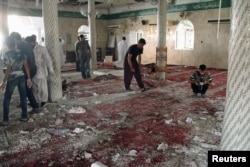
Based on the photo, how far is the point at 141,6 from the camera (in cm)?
1411

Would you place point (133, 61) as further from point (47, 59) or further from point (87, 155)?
point (87, 155)

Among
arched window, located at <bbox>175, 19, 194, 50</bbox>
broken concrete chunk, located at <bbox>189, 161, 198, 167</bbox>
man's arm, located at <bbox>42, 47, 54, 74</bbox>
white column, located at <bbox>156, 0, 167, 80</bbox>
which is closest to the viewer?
broken concrete chunk, located at <bbox>189, 161, 198, 167</bbox>

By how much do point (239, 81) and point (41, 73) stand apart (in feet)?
13.1

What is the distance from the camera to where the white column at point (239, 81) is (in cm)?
178

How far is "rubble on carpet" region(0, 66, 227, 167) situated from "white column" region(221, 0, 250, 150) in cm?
84

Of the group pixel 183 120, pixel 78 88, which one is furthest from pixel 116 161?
pixel 78 88

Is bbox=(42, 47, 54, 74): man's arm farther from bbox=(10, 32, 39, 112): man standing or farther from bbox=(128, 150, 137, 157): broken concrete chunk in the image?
bbox=(128, 150, 137, 157): broken concrete chunk

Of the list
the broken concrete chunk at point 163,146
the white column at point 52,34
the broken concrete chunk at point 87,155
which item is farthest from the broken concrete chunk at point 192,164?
the white column at point 52,34

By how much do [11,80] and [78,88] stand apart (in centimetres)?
300

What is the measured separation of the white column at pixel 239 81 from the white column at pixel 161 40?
5858mm

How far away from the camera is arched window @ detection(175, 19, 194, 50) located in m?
12.1

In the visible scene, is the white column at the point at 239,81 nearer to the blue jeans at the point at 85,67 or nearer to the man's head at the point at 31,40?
the man's head at the point at 31,40

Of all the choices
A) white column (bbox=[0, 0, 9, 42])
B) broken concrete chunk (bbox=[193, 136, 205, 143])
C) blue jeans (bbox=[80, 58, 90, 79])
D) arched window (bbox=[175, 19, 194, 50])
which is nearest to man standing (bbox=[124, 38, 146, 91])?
blue jeans (bbox=[80, 58, 90, 79])

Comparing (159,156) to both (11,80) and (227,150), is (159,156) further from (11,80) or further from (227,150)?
(11,80)
